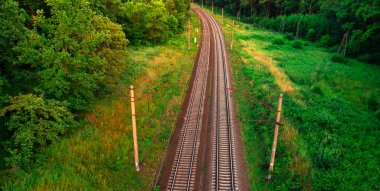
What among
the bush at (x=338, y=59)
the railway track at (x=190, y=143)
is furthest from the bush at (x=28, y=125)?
the bush at (x=338, y=59)

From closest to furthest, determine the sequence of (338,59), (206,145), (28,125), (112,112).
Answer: (28,125) < (206,145) < (112,112) < (338,59)

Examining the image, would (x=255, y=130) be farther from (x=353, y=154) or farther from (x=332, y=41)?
(x=332, y=41)

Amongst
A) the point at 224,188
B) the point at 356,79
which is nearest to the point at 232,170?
the point at 224,188

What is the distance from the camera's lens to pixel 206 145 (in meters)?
23.8

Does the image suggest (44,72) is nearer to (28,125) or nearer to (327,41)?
(28,125)

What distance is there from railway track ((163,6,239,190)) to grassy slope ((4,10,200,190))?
66.5 inches

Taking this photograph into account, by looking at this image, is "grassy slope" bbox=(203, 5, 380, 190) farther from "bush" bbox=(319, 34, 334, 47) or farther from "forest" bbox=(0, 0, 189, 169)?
"bush" bbox=(319, 34, 334, 47)

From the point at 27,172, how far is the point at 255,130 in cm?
1921

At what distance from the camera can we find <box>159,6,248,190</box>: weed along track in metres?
19.4

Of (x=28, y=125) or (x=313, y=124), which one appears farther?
(x=313, y=124)

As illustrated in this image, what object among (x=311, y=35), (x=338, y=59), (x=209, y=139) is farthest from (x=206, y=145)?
(x=311, y=35)

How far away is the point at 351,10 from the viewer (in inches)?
2378

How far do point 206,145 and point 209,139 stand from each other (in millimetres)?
1050

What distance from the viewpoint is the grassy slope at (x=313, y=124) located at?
1920cm
